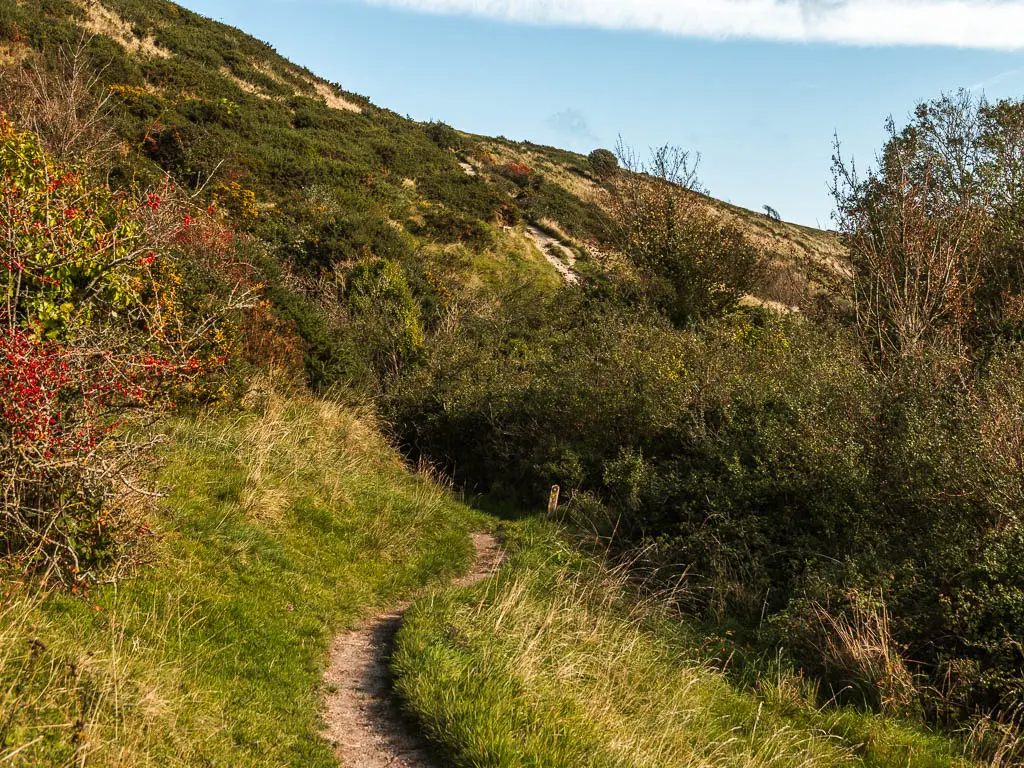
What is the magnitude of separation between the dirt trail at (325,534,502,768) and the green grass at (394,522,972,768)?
0.18 m

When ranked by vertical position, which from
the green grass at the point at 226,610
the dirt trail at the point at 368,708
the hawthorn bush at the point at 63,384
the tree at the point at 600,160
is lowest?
the dirt trail at the point at 368,708

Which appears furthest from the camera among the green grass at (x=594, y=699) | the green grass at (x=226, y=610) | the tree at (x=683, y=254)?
the tree at (x=683, y=254)

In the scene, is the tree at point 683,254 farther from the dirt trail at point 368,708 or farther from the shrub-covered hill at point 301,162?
the dirt trail at point 368,708

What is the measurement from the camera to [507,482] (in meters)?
14.1

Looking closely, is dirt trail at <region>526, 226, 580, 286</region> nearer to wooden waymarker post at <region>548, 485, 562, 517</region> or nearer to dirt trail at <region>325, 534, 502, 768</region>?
wooden waymarker post at <region>548, 485, 562, 517</region>

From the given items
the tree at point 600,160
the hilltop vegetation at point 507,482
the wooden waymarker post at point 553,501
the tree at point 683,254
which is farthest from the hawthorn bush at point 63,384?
the tree at point 600,160

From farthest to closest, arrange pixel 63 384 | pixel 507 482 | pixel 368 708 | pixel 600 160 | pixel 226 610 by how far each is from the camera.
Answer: pixel 600 160 < pixel 507 482 < pixel 226 610 < pixel 368 708 < pixel 63 384

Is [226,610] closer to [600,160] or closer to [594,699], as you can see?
[594,699]

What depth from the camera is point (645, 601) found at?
8.16 meters

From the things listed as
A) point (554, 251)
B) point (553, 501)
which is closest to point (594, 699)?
point (553, 501)

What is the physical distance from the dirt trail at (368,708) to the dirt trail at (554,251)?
68.9 feet

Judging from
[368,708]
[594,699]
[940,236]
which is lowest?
[368,708]

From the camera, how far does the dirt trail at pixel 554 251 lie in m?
27.8

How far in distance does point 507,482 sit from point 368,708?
29.0 ft
